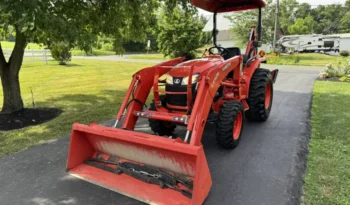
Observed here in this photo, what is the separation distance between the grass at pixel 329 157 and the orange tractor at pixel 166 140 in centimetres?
117

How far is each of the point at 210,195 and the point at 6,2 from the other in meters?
3.36

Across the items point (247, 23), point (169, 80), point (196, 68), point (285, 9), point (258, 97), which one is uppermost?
point (285, 9)

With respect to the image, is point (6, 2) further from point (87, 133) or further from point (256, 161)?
point (256, 161)

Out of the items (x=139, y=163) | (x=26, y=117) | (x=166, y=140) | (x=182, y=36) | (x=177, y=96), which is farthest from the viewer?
(x=182, y=36)

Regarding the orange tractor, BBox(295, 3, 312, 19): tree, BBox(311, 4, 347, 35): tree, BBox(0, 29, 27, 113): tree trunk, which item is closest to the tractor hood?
the orange tractor

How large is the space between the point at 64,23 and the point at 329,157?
4208 mm

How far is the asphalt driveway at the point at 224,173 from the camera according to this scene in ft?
10.0

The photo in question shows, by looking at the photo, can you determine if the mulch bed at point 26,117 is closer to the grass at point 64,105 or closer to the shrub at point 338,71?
the grass at point 64,105

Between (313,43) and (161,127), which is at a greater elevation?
(313,43)

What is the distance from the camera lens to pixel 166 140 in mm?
2883

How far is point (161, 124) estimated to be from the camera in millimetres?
4824

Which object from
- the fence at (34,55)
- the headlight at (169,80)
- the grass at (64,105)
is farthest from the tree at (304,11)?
the headlight at (169,80)

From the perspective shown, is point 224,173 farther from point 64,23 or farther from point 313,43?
point 313,43

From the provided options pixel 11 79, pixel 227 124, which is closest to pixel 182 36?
pixel 11 79
